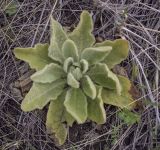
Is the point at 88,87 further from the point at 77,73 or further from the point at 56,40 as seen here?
the point at 56,40

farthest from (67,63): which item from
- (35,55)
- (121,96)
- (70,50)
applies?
(121,96)

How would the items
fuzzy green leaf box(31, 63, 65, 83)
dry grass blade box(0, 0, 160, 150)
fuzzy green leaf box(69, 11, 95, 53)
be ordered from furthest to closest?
dry grass blade box(0, 0, 160, 150) < fuzzy green leaf box(69, 11, 95, 53) < fuzzy green leaf box(31, 63, 65, 83)

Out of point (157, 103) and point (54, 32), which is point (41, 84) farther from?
point (157, 103)

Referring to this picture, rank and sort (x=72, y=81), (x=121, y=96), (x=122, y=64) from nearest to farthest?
1. (x=72, y=81)
2. (x=121, y=96)
3. (x=122, y=64)

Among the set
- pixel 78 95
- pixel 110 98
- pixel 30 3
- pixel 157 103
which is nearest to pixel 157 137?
pixel 157 103

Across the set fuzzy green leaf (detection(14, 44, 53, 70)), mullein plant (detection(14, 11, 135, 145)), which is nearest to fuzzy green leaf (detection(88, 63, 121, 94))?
mullein plant (detection(14, 11, 135, 145))

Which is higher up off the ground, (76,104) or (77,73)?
(77,73)

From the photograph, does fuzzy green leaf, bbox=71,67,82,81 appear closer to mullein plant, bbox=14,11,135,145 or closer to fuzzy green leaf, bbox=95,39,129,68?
mullein plant, bbox=14,11,135,145

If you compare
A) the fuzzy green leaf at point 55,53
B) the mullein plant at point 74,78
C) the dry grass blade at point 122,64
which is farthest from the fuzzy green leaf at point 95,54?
the dry grass blade at point 122,64
